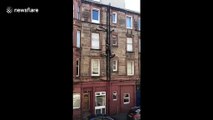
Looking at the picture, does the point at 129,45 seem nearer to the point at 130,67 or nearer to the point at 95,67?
the point at 130,67

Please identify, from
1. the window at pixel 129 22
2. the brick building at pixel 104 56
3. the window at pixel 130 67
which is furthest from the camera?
the window at pixel 129 22

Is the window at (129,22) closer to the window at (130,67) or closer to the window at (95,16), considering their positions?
the window at (95,16)

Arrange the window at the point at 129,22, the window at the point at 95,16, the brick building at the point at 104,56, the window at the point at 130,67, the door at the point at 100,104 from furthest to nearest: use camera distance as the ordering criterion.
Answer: the window at the point at 95,16
the window at the point at 129,22
the window at the point at 130,67
the brick building at the point at 104,56
the door at the point at 100,104

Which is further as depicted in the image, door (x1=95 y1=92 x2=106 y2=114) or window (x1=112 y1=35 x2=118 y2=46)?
window (x1=112 y1=35 x2=118 y2=46)

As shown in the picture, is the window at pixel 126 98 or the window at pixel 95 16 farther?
the window at pixel 95 16

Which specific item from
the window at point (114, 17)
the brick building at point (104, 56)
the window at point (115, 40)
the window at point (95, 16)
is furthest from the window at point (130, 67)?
the window at point (95, 16)

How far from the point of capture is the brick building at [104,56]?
343 cm

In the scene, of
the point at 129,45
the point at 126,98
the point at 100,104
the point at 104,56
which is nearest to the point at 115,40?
the point at 129,45

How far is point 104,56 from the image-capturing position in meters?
3.69

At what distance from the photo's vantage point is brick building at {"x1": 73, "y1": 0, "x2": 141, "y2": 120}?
3.43 meters

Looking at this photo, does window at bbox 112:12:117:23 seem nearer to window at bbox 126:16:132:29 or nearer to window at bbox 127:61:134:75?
window at bbox 126:16:132:29

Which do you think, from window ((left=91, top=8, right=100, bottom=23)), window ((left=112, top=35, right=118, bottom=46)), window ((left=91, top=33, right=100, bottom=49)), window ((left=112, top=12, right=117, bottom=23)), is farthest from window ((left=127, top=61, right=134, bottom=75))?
window ((left=91, top=8, right=100, bottom=23))
